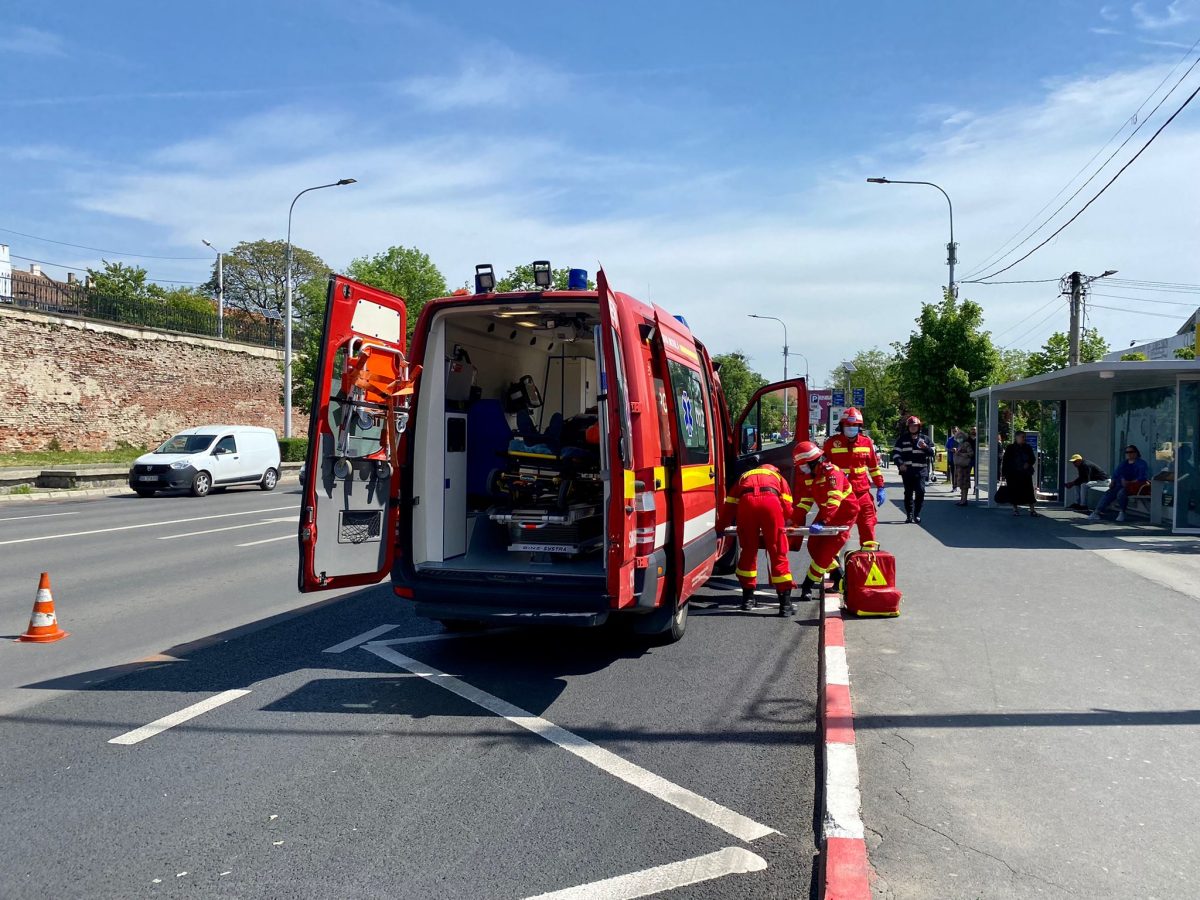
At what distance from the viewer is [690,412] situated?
7.65 metres

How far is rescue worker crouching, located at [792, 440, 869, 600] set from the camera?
8.69m

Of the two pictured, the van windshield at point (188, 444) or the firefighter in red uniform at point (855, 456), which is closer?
the firefighter in red uniform at point (855, 456)

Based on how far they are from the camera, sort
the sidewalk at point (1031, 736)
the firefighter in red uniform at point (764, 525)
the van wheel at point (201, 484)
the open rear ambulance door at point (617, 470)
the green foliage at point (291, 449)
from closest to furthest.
Result: 1. the sidewalk at point (1031, 736)
2. the open rear ambulance door at point (617, 470)
3. the firefighter in red uniform at point (764, 525)
4. the van wheel at point (201, 484)
5. the green foliage at point (291, 449)

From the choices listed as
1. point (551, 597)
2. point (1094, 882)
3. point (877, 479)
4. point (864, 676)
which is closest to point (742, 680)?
point (864, 676)

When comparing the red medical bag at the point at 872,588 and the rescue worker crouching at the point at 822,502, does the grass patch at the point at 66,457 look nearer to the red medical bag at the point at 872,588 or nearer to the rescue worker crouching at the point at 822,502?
the rescue worker crouching at the point at 822,502

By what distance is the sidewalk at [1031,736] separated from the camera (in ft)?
11.6

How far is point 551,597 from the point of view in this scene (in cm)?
606

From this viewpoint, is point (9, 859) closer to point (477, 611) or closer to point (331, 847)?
point (331, 847)

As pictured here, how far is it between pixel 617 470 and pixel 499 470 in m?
1.99

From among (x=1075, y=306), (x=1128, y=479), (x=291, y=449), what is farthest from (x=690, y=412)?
(x=291, y=449)

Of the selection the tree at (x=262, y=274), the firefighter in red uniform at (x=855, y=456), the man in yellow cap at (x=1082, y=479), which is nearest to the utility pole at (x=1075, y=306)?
the man in yellow cap at (x=1082, y=479)

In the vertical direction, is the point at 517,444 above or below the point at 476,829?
above

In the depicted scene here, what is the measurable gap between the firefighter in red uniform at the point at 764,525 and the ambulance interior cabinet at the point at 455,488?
2392 millimetres

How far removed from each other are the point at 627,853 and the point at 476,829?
66cm
